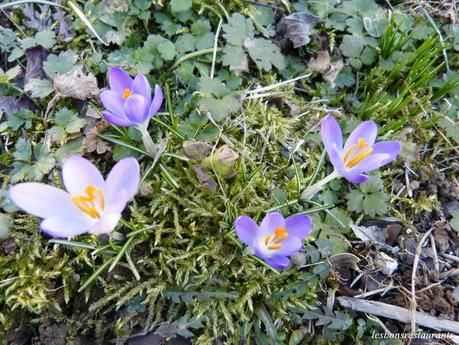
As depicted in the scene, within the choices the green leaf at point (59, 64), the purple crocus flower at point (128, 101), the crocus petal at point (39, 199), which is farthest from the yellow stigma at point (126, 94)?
the green leaf at point (59, 64)

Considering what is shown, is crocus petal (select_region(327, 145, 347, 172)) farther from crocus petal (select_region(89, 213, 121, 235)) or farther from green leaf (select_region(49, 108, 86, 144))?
green leaf (select_region(49, 108, 86, 144))

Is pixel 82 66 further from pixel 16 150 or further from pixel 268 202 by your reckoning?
pixel 268 202

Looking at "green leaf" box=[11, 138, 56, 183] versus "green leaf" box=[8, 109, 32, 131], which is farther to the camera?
"green leaf" box=[8, 109, 32, 131]

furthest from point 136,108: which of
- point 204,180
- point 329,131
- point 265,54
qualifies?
point 265,54

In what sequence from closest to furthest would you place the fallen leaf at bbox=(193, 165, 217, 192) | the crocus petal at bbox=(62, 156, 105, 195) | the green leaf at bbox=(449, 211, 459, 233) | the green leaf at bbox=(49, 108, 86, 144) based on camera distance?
1. the crocus petal at bbox=(62, 156, 105, 195)
2. the fallen leaf at bbox=(193, 165, 217, 192)
3. the green leaf at bbox=(49, 108, 86, 144)
4. the green leaf at bbox=(449, 211, 459, 233)

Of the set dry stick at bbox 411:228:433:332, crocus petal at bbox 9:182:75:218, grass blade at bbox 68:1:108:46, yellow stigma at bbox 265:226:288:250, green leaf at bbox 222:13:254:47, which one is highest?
green leaf at bbox 222:13:254:47

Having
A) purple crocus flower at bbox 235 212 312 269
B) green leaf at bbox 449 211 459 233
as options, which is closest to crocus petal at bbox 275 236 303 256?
purple crocus flower at bbox 235 212 312 269

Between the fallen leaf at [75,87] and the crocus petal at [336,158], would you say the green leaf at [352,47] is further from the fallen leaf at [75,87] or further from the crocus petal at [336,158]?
the fallen leaf at [75,87]
